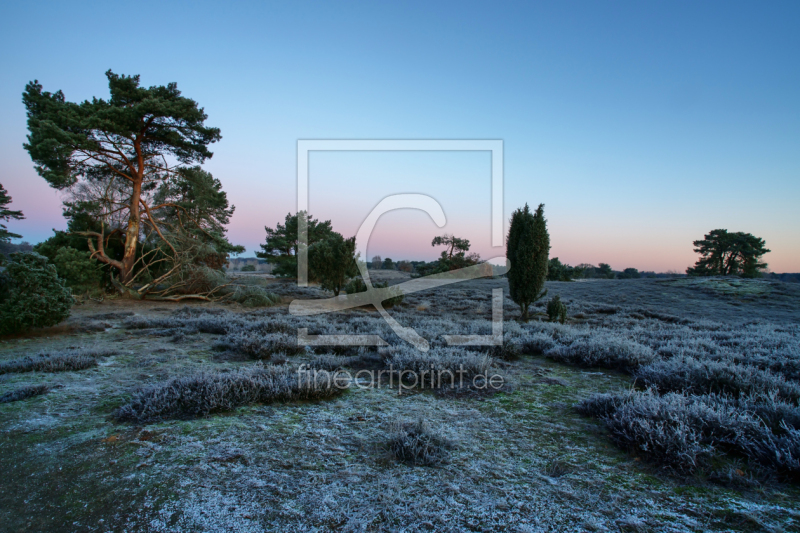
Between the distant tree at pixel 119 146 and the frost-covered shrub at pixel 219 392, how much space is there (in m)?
16.0

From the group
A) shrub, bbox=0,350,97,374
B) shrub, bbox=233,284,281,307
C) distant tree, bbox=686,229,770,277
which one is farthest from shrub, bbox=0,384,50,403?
distant tree, bbox=686,229,770,277

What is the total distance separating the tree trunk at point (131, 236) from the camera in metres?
17.0

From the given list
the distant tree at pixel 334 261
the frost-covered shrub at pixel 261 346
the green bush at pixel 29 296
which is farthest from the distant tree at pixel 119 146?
the frost-covered shrub at pixel 261 346

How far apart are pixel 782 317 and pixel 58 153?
32491mm

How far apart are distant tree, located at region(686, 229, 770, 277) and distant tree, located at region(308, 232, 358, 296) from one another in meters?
43.7

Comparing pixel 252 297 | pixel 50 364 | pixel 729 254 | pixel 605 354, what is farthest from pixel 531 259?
pixel 729 254

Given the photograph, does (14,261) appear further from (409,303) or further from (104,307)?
(409,303)

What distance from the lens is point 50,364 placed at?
183 inches

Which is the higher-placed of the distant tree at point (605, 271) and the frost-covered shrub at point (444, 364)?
the distant tree at point (605, 271)

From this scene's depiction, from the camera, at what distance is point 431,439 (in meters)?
2.65

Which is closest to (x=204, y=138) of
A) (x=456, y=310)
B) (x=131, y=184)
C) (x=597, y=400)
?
(x=131, y=184)

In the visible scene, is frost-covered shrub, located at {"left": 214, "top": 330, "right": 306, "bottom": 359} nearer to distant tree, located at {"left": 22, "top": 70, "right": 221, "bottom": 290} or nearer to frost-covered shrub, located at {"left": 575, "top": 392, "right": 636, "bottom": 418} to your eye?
frost-covered shrub, located at {"left": 575, "top": 392, "right": 636, "bottom": 418}

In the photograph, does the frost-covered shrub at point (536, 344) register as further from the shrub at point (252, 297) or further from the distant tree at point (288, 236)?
the distant tree at point (288, 236)

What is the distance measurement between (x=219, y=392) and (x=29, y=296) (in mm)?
6941
